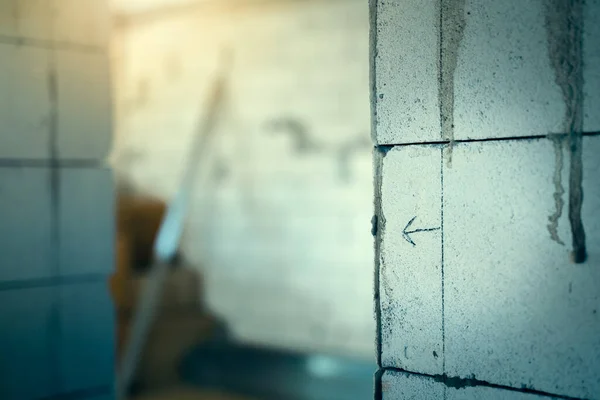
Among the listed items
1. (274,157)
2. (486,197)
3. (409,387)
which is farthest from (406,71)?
(274,157)

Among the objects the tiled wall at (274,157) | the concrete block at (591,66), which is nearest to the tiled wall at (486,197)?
the concrete block at (591,66)

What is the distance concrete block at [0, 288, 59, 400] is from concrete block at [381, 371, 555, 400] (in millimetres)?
1839

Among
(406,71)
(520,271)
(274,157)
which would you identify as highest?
(406,71)

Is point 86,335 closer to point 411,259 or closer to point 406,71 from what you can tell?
point 411,259

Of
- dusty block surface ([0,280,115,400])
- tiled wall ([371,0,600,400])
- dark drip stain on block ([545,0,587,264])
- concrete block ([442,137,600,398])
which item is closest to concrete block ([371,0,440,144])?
tiled wall ([371,0,600,400])

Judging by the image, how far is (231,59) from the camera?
23.5ft

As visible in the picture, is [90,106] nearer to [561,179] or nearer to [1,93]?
[1,93]

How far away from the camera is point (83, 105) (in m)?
3.47

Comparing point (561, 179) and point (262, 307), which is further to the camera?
point (262, 307)

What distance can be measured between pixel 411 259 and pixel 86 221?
6.36ft

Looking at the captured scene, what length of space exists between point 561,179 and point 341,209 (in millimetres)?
4580

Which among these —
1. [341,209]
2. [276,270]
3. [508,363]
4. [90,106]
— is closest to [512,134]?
[508,363]

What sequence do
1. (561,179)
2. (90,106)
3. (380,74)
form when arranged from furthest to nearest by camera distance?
(90,106) → (380,74) → (561,179)

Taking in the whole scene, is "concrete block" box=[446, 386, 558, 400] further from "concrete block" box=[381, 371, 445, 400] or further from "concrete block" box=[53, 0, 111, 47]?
"concrete block" box=[53, 0, 111, 47]
